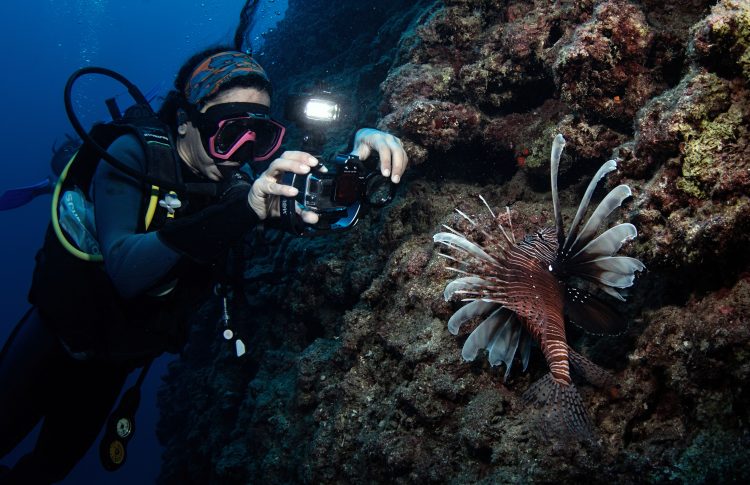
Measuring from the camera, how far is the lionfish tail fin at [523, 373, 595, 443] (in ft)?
5.27

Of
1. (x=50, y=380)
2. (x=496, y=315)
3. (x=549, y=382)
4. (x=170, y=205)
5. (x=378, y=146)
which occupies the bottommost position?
(x=50, y=380)

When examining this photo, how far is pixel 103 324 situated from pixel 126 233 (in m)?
1.03

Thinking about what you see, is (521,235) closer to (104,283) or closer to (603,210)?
(603,210)

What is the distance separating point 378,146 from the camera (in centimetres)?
243

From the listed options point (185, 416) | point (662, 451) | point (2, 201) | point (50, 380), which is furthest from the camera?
point (185, 416)

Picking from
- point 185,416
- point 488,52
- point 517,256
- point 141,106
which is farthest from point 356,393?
point 185,416

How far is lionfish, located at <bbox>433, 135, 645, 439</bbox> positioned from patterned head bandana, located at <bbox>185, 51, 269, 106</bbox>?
205 centimetres

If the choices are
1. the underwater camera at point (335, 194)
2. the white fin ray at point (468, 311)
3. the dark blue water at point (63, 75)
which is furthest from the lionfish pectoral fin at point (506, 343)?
the dark blue water at point (63, 75)

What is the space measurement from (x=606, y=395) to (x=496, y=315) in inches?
27.4

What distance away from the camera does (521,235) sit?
Answer: 2.85 metres

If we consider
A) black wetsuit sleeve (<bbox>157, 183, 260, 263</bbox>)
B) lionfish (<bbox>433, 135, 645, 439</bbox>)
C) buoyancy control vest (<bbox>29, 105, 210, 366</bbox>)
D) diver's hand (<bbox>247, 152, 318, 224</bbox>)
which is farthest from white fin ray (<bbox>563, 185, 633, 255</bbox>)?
buoyancy control vest (<bbox>29, 105, 210, 366</bbox>)

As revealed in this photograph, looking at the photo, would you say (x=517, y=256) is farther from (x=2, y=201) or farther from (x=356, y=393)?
(x=2, y=201)

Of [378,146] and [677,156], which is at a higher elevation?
[677,156]

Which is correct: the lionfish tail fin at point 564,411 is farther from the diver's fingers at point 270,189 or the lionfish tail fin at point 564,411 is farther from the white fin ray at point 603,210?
the diver's fingers at point 270,189
